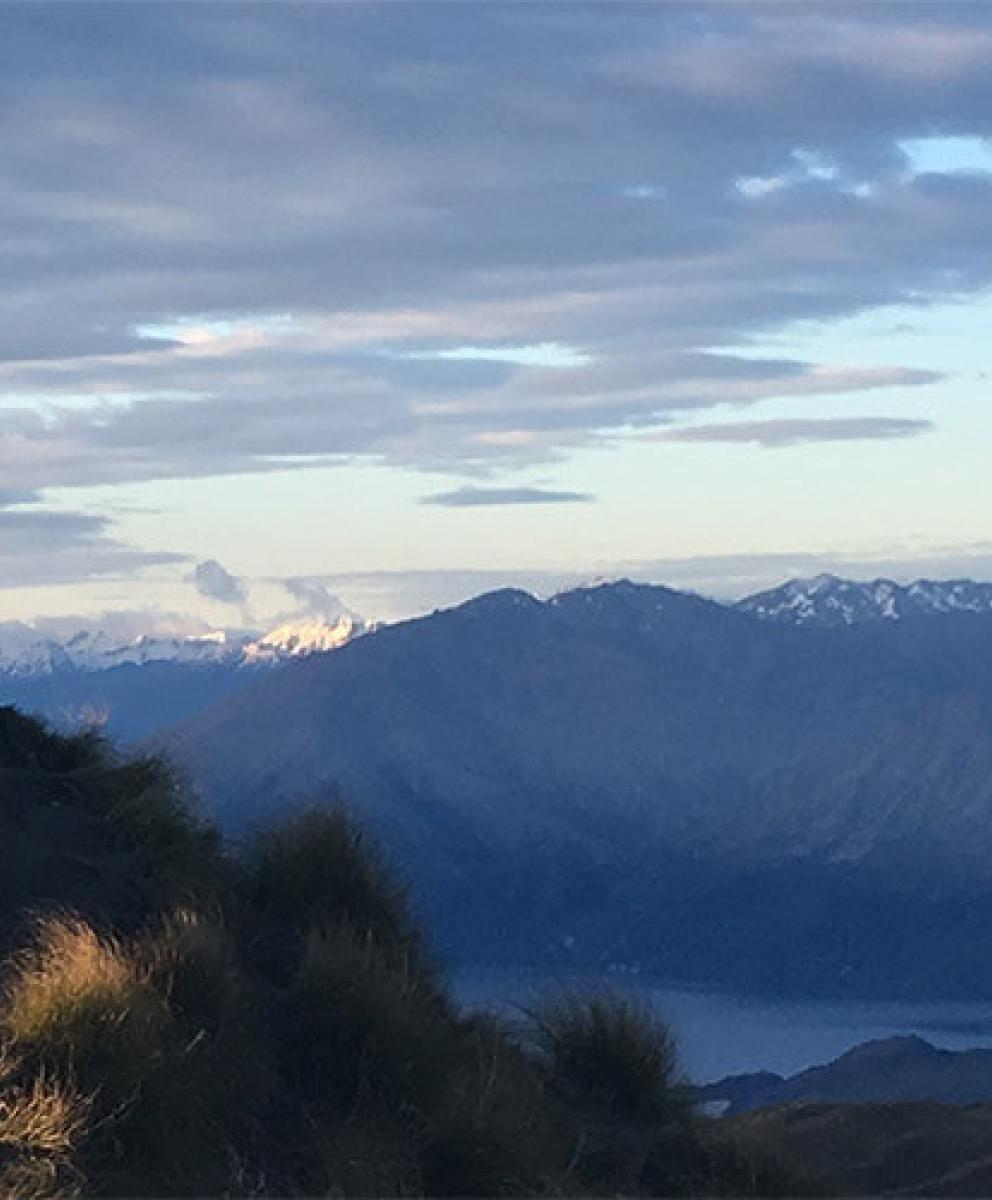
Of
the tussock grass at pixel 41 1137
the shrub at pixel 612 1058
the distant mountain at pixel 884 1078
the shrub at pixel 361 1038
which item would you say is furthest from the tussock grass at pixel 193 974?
the distant mountain at pixel 884 1078

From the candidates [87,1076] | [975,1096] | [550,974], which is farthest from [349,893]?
[975,1096]

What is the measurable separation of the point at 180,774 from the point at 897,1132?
7.10 m

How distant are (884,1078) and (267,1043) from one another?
387 feet

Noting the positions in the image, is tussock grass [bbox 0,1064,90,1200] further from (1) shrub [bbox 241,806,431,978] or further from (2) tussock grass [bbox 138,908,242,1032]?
(1) shrub [bbox 241,806,431,978]

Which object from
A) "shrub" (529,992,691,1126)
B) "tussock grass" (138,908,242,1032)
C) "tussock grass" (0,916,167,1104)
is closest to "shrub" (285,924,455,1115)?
"tussock grass" (138,908,242,1032)

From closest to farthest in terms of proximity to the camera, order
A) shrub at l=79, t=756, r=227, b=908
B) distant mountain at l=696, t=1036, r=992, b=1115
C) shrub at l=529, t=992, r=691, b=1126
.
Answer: shrub at l=529, t=992, r=691, b=1126 → shrub at l=79, t=756, r=227, b=908 → distant mountain at l=696, t=1036, r=992, b=1115

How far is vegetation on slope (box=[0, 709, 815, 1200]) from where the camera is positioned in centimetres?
1303

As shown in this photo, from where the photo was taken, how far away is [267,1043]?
48.4 ft

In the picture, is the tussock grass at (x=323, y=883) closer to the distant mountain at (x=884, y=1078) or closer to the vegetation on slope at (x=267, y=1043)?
the vegetation on slope at (x=267, y=1043)

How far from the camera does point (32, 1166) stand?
40.5ft

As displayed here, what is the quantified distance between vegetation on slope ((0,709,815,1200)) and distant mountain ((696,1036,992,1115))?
8869 cm

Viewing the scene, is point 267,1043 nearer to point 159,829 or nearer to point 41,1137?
point 41,1137

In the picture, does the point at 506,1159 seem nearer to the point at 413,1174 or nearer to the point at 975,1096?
the point at 413,1174

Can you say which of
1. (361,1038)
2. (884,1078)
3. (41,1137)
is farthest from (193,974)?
(884,1078)
